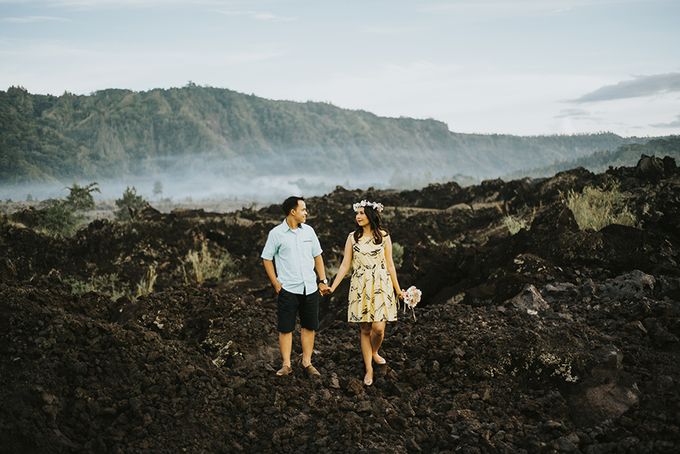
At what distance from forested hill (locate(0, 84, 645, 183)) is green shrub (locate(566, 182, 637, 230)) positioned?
53.3 meters

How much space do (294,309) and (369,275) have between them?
2.27 ft

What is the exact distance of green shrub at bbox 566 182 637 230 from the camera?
9703 millimetres

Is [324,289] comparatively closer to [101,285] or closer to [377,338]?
[377,338]

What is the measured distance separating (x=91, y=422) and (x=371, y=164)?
8292 cm

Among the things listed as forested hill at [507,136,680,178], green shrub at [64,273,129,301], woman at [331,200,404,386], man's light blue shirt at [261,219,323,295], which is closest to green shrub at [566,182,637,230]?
woman at [331,200,404,386]

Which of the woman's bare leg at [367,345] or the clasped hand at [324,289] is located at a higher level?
the clasped hand at [324,289]

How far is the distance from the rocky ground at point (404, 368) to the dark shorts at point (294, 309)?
0.46 metres

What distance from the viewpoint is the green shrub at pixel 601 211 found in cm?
970

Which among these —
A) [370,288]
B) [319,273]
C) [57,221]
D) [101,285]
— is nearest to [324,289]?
[319,273]

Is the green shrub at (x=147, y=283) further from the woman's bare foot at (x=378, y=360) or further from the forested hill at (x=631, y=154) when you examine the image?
the forested hill at (x=631, y=154)

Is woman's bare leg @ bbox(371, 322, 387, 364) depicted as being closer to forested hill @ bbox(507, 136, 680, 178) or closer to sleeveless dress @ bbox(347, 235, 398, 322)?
sleeveless dress @ bbox(347, 235, 398, 322)

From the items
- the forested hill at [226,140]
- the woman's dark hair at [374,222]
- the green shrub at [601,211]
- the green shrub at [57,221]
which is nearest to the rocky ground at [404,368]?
the green shrub at [601,211]

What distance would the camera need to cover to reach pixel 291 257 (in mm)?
5383

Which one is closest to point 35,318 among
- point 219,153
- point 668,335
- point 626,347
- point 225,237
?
point 626,347
